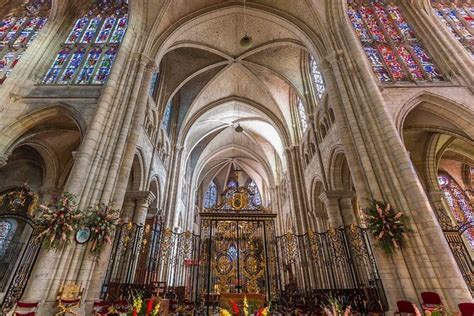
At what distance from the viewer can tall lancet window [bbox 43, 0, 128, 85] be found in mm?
11867

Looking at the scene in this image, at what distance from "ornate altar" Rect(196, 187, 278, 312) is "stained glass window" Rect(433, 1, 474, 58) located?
13.6 metres

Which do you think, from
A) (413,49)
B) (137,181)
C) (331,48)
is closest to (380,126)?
(331,48)

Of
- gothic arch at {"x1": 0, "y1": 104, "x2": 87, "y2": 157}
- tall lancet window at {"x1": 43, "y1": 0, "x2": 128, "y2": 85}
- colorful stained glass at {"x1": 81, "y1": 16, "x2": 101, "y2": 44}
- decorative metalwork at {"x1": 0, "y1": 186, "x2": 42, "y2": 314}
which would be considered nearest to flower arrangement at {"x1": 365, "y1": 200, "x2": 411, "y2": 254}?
decorative metalwork at {"x1": 0, "y1": 186, "x2": 42, "y2": 314}

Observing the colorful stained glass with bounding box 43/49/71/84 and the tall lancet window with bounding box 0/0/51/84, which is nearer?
the colorful stained glass with bounding box 43/49/71/84

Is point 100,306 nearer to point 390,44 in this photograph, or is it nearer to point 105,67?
point 105,67

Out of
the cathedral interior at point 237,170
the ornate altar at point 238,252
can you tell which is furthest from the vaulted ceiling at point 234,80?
the ornate altar at point 238,252

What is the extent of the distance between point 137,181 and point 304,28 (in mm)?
13367

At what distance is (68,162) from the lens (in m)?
14.3

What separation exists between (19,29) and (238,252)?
17096mm

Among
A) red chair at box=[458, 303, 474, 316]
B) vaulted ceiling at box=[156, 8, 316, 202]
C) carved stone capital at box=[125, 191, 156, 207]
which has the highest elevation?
vaulted ceiling at box=[156, 8, 316, 202]

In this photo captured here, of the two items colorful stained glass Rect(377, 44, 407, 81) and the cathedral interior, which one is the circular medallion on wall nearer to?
the cathedral interior

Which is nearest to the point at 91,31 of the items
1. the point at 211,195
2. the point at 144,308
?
the point at 144,308

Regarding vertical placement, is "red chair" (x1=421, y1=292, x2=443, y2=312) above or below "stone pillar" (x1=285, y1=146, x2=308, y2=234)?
below

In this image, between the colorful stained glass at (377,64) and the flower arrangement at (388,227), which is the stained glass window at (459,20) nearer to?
the colorful stained glass at (377,64)
